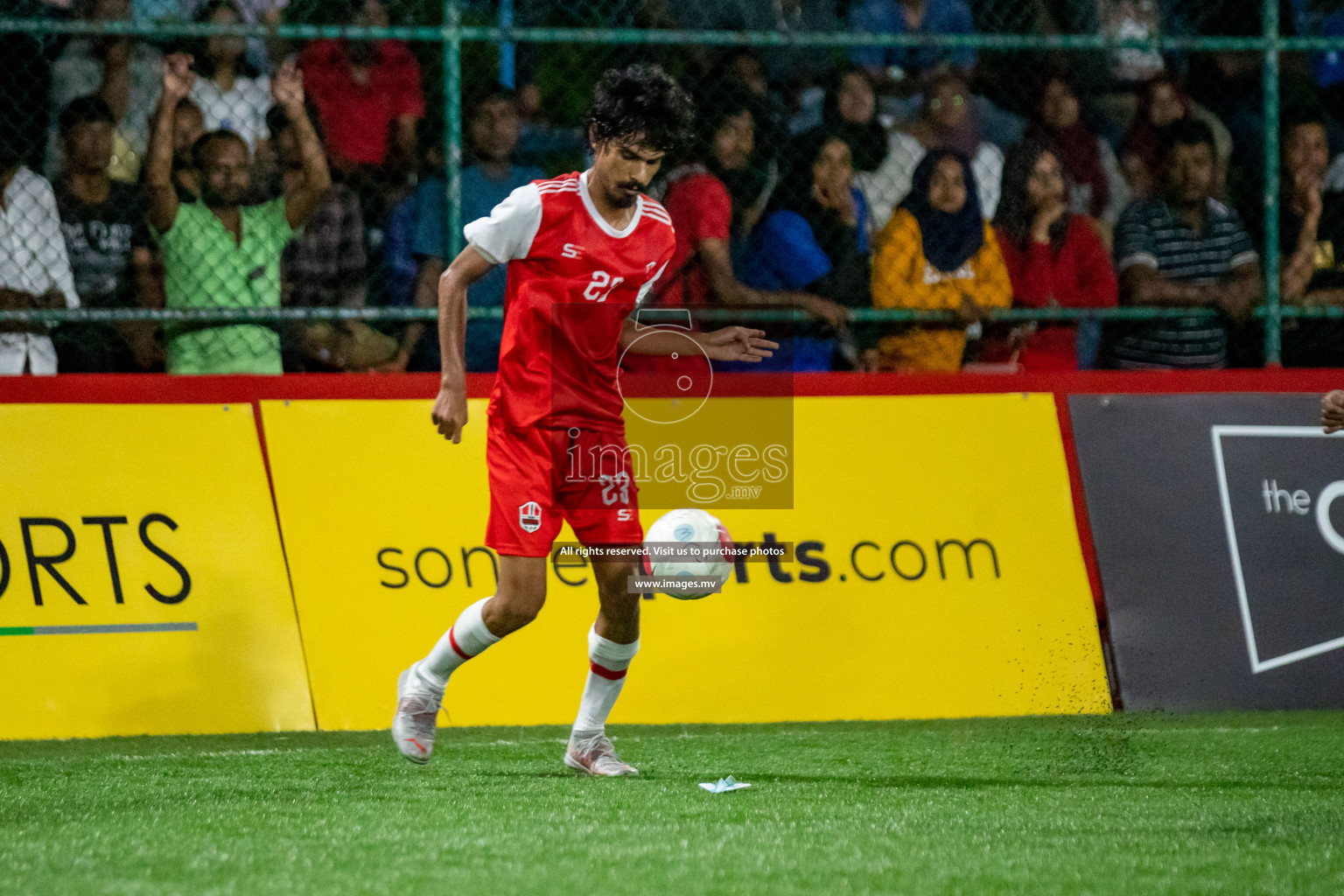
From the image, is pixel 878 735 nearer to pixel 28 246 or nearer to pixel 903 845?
pixel 903 845

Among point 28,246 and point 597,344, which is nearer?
point 597,344

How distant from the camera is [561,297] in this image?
470 centimetres

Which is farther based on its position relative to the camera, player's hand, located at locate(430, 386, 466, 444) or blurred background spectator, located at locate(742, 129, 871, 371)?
blurred background spectator, located at locate(742, 129, 871, 371)

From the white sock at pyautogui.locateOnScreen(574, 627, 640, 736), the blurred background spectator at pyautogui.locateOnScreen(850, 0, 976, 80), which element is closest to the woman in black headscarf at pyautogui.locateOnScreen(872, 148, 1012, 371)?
the blurred background spectator at pyautogui.locateOnScreen(850, 0, 976, 80)

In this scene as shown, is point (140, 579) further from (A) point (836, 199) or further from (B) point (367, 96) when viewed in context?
(A) point (836, 199)

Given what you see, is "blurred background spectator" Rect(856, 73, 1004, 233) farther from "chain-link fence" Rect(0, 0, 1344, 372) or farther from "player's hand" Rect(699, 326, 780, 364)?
"player's hand" Rect(699, 326, 780, 364)

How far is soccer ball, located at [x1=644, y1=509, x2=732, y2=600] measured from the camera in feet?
16.4

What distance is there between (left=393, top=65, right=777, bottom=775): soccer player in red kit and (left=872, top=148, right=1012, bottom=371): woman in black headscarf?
2194 mm

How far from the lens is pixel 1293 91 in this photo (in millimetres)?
7293

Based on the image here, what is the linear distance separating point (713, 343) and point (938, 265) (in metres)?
2.13

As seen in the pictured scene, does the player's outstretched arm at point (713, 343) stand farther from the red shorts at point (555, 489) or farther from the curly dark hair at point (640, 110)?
the curly dark hair at point (640, 110)

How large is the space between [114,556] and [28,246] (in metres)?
1.38

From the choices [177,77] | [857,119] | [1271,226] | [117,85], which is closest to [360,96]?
[177,77]

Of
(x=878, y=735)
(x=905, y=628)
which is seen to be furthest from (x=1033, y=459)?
(x=878, y=735)
